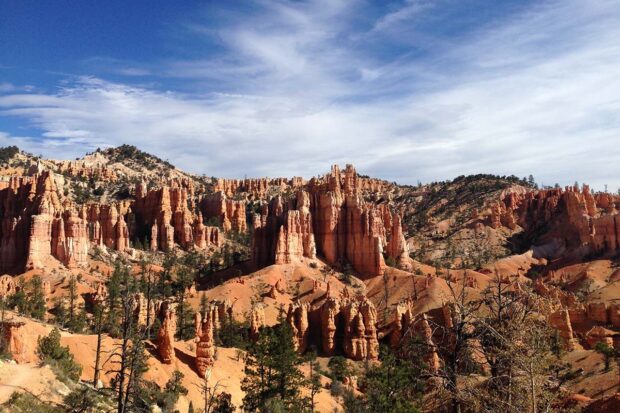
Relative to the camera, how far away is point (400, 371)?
141 ft

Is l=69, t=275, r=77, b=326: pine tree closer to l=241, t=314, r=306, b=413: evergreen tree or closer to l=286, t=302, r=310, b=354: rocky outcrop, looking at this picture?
l=286, t=302, r=310, b=354: rocky outcrop

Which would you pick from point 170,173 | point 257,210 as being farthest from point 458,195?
point 170,173

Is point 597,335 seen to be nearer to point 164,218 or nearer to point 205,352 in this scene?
point 205,352

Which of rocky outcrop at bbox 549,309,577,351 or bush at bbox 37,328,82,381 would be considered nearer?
bush at bbox 37,328,82,381

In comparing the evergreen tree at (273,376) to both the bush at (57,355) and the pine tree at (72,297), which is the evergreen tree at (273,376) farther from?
the pine tree at (72,297)

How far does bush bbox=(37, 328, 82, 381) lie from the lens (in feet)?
101

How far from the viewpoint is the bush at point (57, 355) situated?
30906 millimetres

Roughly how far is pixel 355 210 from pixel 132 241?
44.1 m

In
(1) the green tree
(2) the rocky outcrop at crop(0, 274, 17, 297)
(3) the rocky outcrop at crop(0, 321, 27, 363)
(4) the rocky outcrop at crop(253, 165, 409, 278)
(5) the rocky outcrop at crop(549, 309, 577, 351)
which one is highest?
(4) the rocky outcrop at crop(253, 165, 409, 278)

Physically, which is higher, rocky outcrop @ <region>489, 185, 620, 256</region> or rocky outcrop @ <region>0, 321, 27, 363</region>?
rocky outcrop @ <region>489, 185, 620, 256</region>

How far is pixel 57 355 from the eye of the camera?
32.1 m

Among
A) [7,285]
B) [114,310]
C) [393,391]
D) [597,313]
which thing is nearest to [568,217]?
[597,313]

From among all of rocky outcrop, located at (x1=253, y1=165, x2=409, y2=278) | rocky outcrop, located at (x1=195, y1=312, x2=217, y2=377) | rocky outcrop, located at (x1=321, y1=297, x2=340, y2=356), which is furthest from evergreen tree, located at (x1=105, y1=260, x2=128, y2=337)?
rocky outcrop, located at (x1=253, y1=165, x2=409, y2=278)

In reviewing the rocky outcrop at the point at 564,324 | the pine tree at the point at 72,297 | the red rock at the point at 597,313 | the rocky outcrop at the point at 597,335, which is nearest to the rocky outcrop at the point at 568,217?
the red rock at the point at 597,313
